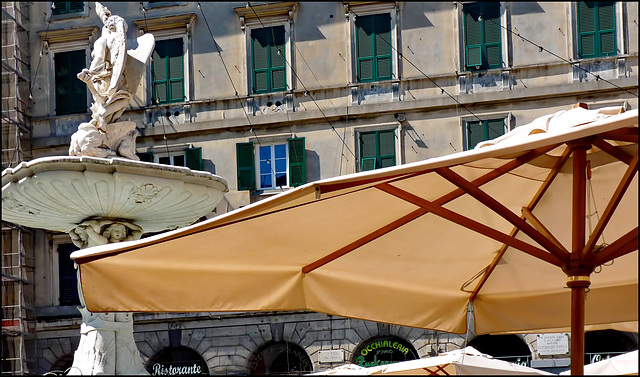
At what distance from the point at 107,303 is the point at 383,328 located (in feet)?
65.1

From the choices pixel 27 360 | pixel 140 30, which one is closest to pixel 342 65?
pixel 140 30

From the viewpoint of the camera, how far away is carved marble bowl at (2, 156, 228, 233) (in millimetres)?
11773

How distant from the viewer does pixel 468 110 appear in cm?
2517

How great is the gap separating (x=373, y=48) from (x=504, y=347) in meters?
6.81

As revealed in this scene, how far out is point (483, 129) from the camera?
24.9 metres

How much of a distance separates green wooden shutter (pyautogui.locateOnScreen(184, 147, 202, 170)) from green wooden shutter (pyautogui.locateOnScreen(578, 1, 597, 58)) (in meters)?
8.31

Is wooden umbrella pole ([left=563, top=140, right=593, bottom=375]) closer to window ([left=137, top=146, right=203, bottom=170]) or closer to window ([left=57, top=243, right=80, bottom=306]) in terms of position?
window ([left=137, top=146, right=203, bottom=170])

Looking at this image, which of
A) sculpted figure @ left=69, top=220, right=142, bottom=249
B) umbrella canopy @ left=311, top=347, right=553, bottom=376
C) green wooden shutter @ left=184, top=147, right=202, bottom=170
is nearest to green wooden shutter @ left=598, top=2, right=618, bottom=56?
green wooden shutter @ left=184, top=147, right=202, bottom=170

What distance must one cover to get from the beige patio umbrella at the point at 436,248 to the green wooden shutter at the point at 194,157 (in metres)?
19.2

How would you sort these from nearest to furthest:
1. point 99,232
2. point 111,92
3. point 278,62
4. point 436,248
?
point 436,248 → point 99,232 → point 111,92 → point 278,62

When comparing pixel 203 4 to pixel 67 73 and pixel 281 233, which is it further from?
pixel 281 233

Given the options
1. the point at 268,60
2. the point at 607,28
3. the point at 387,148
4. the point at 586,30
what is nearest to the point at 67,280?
the point at 268,60

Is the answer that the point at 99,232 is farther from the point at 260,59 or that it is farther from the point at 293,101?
the point at 260,59

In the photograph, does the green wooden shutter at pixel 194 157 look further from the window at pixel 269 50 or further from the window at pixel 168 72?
the window at pixel 269 50
